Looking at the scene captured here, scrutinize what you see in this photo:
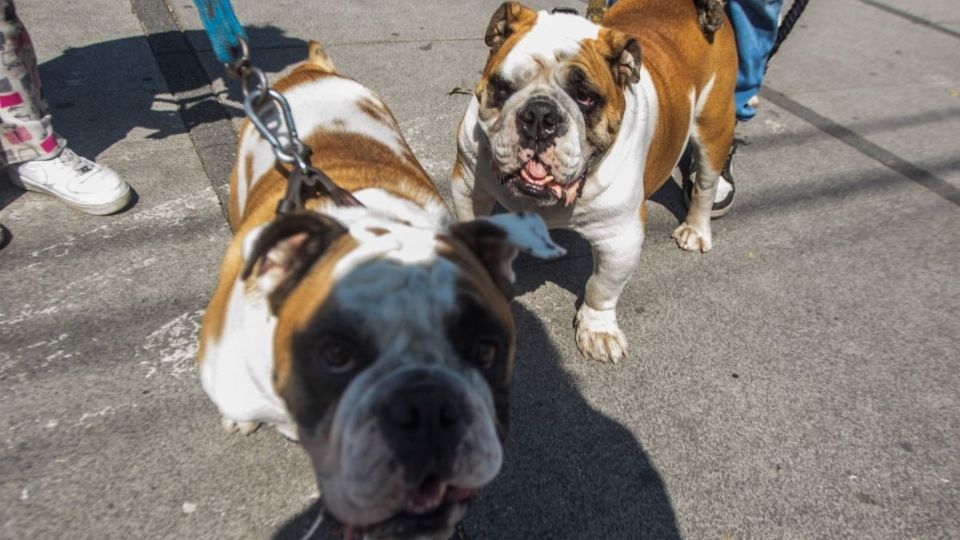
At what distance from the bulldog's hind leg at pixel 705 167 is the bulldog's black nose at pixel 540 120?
Result: 140 cm

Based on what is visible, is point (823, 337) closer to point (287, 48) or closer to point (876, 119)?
point (876, 119)

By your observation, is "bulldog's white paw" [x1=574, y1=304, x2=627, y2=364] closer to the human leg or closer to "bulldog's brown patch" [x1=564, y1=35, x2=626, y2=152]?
"bulldog's brown patch" [x1=564, y1=35, x2=626, y2=152]

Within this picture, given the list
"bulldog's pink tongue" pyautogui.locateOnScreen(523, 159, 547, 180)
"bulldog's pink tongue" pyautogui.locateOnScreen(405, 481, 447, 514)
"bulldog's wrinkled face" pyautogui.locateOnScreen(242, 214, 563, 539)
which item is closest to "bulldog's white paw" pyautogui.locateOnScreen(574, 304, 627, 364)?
"bulldog's pink tongue" pyautogui.locateOnScreen(523, 159, 547, 180)

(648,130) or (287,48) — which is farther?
(287,48)

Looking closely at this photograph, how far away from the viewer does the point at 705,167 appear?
146 inches

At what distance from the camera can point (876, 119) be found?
5.87 meters

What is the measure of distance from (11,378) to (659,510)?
274 centimetres

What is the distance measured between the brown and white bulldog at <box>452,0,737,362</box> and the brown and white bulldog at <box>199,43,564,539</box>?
2.33 ft

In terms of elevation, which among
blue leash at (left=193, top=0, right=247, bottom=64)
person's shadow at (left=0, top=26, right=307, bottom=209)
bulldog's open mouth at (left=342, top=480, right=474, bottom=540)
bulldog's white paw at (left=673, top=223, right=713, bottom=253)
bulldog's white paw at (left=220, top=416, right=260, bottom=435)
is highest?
blue leash at (left=193, top=0, right=247, bottom=64)

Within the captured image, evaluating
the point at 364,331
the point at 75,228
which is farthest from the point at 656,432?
the point at 75,228

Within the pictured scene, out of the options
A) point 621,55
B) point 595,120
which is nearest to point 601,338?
point 595,120

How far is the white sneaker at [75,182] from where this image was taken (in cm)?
349

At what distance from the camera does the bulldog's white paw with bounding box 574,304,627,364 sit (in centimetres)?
317

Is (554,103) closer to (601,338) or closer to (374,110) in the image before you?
(374,110)
